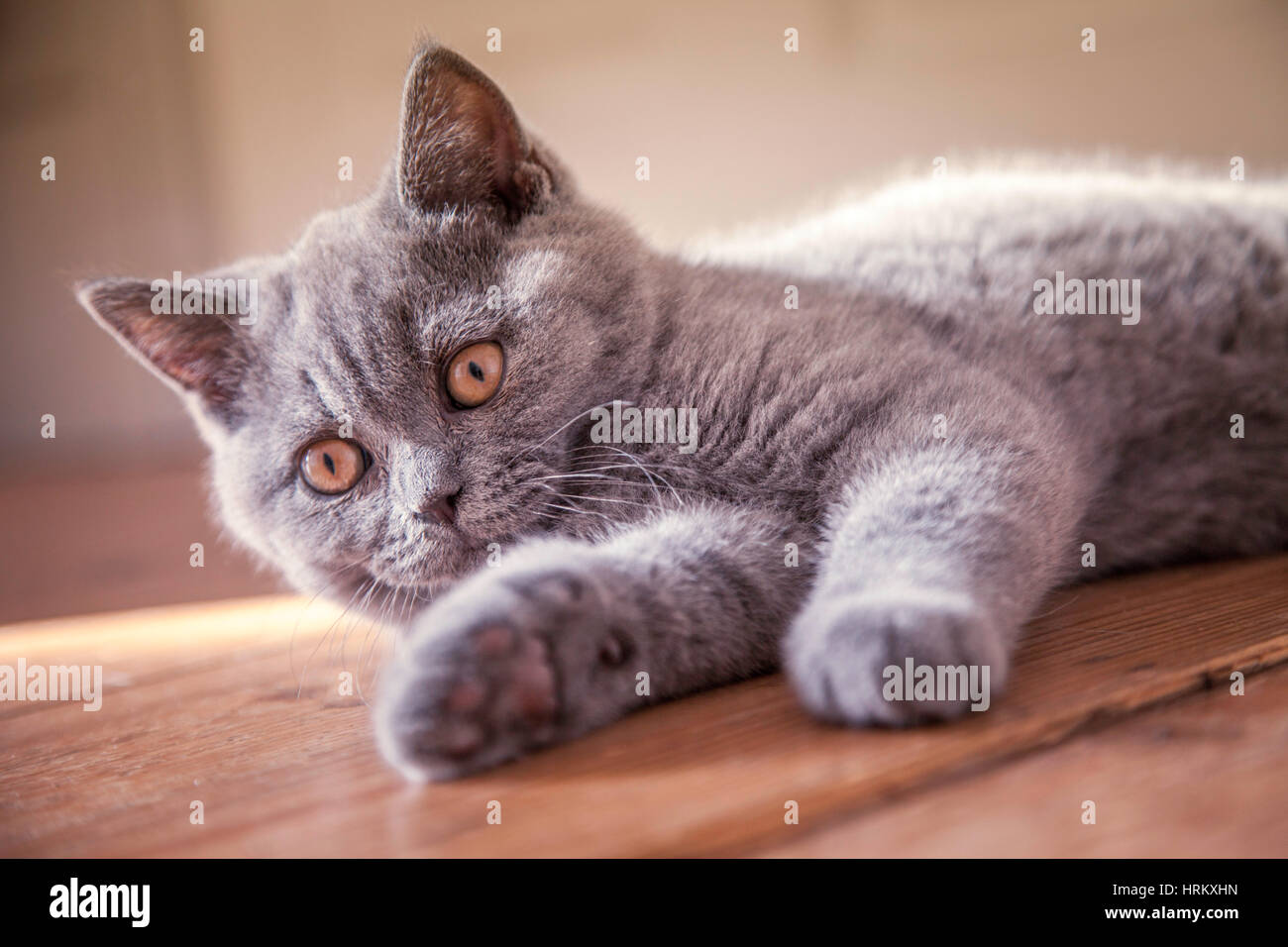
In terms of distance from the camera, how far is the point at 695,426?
136 cm

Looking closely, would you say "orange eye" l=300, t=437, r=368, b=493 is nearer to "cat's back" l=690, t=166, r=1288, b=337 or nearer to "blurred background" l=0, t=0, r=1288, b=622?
"cat's back" l=690, t=166, r=1288, b=337

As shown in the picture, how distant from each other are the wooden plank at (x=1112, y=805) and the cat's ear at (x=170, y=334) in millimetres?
1178

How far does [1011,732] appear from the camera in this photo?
89cm

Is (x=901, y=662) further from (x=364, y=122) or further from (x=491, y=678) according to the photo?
(x=364, y=122)

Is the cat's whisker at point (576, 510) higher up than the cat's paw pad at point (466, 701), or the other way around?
the cat's whisker at point (576, 510)

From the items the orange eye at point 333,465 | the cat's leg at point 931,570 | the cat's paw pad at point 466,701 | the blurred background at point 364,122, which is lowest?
the cat's paw pad at point 466,701

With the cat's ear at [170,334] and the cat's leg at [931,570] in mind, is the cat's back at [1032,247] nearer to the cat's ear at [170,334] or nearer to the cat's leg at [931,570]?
the cat's leg at [931,570]

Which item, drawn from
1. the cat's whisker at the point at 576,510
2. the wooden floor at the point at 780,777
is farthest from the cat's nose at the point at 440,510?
the wooden floor at the point at 780,777

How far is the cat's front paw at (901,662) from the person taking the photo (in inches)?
35.8

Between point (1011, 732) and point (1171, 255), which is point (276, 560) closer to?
point (1011, 732)

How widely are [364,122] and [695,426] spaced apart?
335 centimetres

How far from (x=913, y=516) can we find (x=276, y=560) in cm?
95

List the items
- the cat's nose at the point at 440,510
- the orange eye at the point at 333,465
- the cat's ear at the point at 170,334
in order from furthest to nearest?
the cat's ear at the point at 170,334, the orange eye at the point at 333,465, the cat's nose at the point at 440,510

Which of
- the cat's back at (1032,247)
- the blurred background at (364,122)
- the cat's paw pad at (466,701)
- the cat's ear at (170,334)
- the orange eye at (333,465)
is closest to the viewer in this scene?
the cat's paw pad at (466,701)
